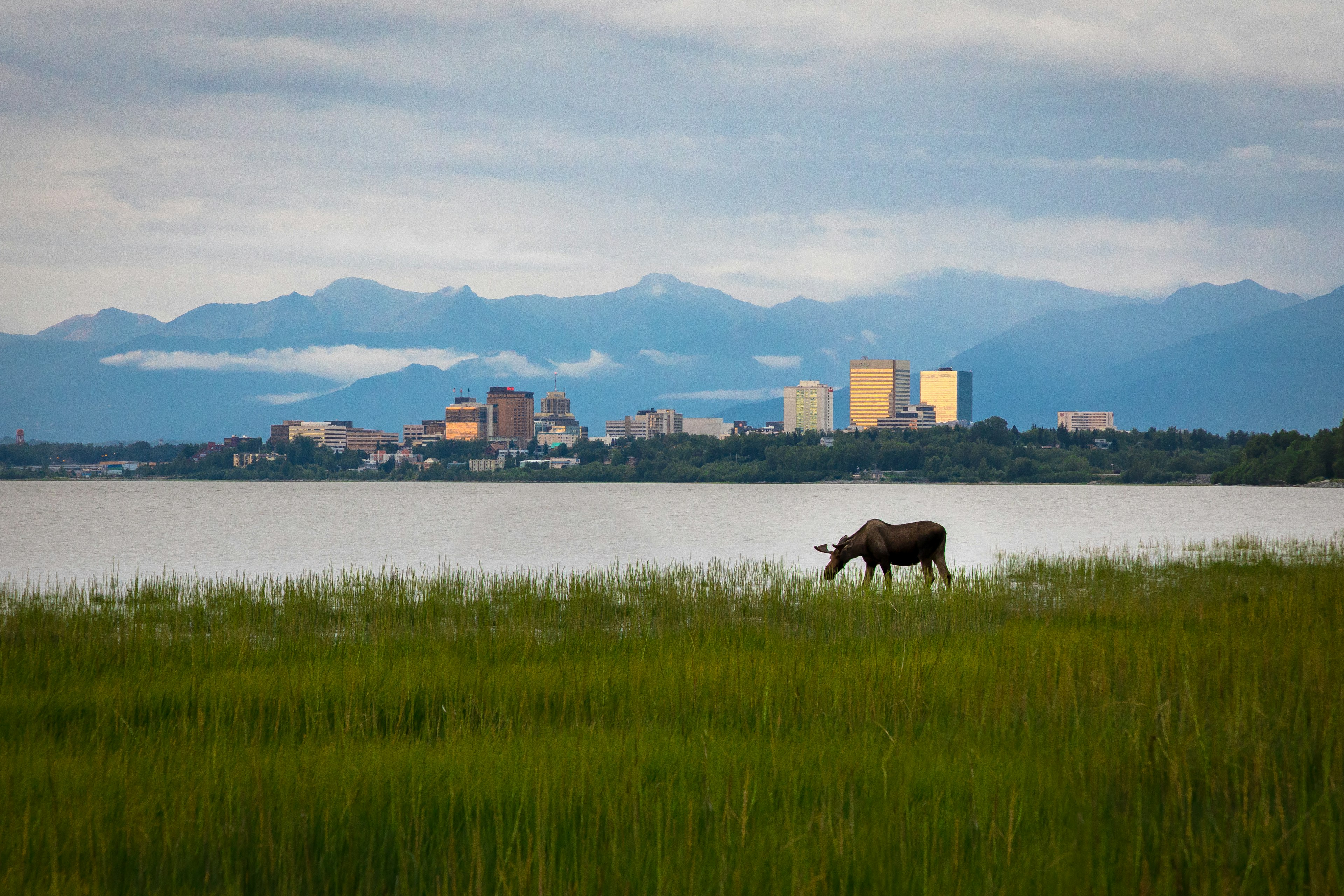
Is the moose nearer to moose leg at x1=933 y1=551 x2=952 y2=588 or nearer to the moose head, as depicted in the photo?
moose leg at x1=933 y1=551 x2=952 y2=588

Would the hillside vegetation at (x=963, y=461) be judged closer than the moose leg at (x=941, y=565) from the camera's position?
No

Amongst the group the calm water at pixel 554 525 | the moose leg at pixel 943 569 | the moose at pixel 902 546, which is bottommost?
the calm water at pixel 554 525

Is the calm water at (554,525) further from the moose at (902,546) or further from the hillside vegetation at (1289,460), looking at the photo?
the moose at (902,546)

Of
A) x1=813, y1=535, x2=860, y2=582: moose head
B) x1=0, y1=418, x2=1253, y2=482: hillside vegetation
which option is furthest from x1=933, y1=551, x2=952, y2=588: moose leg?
x1=0, y1=418, x2=1253, y2=482: hillside vegetation

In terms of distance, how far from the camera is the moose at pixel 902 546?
54.4ft

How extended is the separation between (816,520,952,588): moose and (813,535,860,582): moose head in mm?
219

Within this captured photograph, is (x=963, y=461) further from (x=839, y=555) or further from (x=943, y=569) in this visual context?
(x=943, y=569)

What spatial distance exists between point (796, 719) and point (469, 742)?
2.42 metres

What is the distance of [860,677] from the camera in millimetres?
7902

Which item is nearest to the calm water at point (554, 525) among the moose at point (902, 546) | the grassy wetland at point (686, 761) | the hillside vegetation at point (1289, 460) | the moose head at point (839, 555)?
the hillside vegetation at point (1289, 460)

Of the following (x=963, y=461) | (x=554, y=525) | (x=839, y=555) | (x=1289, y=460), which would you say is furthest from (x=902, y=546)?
(x=963, y=461)

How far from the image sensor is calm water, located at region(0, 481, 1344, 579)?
3384cm

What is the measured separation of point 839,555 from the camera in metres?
17.8

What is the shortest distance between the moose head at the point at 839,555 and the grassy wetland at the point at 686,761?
5.41 m
